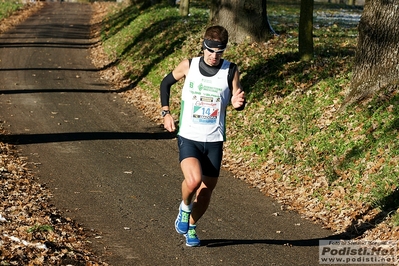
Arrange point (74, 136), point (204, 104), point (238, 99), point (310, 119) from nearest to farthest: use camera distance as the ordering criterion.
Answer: point (238, 99) < point (204, 104) < point (310, 119) < point (74, 136)

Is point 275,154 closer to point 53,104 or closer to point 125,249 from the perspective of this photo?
point 125,249

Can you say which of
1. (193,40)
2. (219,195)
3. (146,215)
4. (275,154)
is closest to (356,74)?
(275,154)

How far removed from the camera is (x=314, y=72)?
1583 centimetres

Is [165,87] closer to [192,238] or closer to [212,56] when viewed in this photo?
[212,56]

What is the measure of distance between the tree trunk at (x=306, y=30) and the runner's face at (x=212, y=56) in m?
8.81

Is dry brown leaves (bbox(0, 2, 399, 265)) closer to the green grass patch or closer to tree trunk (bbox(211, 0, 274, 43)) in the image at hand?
the green grass patch

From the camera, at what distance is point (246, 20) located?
20422 millimetres

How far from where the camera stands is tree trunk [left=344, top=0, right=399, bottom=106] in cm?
1237

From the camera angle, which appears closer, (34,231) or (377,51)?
(34,231)

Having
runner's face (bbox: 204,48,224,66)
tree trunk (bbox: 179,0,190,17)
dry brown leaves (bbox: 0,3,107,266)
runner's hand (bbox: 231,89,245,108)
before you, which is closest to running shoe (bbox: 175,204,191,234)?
dry brown leaves (bbox: 0,3,107,266)

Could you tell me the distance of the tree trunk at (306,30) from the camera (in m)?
16.3

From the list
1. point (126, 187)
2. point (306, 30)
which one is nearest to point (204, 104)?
point (126, 187)

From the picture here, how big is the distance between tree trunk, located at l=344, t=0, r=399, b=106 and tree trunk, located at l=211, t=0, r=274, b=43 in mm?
7657

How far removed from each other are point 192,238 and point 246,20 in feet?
42.2
